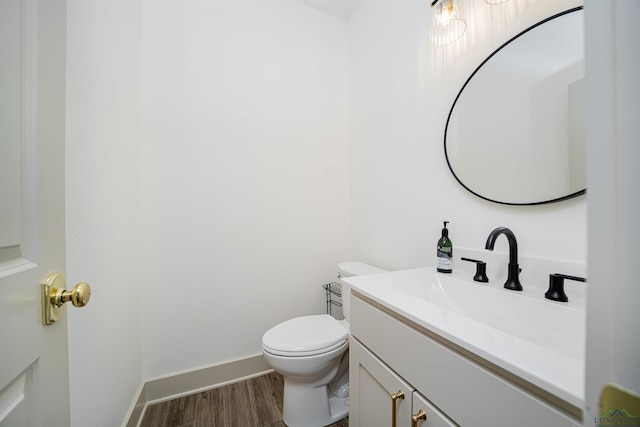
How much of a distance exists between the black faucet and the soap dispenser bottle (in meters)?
0.23

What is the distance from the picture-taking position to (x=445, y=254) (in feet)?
3.43

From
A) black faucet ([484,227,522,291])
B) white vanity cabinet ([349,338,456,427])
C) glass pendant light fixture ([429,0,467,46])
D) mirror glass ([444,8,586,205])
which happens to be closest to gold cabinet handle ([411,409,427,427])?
white vanity cabinet ([349,338,456,427])

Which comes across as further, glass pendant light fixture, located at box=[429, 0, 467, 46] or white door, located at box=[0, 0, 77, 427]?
glass pendant light fixture, located at box=[429, 0, 467, 46]

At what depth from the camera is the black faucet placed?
31.7 inches

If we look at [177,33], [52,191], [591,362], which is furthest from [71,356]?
[177,33]

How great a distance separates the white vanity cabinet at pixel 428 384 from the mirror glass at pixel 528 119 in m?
0.63

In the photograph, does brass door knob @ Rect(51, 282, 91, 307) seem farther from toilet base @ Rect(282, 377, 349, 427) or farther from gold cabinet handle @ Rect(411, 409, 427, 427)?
toilet base @ Rect(282, 377, 349, 427)

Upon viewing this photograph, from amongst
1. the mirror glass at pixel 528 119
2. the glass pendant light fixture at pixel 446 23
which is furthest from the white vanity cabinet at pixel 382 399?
the glass pendant light fixture at pixel 446 23

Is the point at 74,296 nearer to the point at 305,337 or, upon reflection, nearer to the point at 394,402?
the point at 394,402

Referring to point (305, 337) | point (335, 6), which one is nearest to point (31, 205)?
point (305, 337)

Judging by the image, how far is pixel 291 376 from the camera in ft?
3.93

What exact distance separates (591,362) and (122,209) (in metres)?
1.56

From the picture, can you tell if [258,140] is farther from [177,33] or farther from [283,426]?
[283,426]

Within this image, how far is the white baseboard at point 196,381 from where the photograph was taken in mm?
1379
